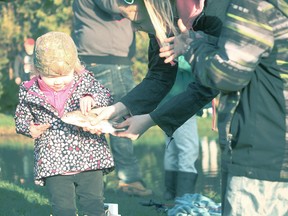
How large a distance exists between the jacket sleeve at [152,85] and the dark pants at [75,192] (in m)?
1.19

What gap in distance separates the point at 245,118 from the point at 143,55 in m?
15.6

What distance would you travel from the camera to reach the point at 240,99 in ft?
12.9

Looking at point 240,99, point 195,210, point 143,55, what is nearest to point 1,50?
point 143,55

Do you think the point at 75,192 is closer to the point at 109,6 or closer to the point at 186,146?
the point at 186,146

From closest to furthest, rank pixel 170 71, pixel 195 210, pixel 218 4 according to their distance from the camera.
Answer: pixel 218 4
pixel 170 71
pixel 195 210

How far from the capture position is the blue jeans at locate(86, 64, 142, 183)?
9172 millimetres

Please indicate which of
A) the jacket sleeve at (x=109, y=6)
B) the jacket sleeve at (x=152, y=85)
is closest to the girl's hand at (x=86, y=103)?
the jacket sleeve at (x=152, y=85)

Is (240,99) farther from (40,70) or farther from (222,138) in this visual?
(40,70)

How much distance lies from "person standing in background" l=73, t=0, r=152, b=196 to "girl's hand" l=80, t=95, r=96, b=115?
9.61 ft

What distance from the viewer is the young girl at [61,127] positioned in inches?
244

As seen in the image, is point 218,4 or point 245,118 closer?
point 245,118

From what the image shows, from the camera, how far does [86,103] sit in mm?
6098

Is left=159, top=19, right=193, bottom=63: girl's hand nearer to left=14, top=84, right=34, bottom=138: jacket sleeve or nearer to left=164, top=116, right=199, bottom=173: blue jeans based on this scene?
left=14, top=84, right=34, bottom=138: jacket sleeve

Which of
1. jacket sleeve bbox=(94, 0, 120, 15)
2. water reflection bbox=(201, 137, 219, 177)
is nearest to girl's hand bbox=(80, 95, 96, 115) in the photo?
jacket sleeve bbox=(94, 0, 120, 15)
